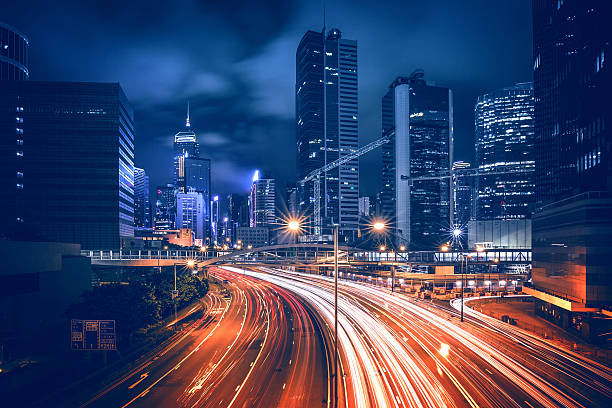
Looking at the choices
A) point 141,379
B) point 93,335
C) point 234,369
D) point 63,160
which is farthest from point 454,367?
point 63,160

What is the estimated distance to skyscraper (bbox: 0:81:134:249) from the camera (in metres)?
105

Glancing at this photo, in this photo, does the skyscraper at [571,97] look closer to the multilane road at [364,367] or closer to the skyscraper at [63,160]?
the multilane road at [364,367]

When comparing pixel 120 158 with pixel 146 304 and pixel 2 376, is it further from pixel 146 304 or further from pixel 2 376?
pixel 2 376

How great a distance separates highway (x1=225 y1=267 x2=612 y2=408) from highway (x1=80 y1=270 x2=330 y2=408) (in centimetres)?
318

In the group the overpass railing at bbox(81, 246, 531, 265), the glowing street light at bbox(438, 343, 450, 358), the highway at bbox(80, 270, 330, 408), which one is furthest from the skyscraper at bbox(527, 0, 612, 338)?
the highway at bbox(80, 270, 330, 408)

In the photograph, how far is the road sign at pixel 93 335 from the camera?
29.0 m

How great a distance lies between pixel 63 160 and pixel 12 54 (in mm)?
61764

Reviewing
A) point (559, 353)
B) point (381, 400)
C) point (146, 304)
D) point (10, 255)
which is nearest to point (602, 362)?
point (559, 353)

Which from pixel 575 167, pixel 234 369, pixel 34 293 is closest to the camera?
pixel 234 369

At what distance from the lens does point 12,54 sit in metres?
133

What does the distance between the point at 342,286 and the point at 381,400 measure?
53913mm

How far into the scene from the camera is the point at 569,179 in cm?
5919

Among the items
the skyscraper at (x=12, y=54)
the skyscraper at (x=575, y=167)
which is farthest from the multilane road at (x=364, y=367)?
the skyscraper at (x=12, y=54)

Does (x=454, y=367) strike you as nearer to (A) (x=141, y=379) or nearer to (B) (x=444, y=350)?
(B) (x=444, y=350)
